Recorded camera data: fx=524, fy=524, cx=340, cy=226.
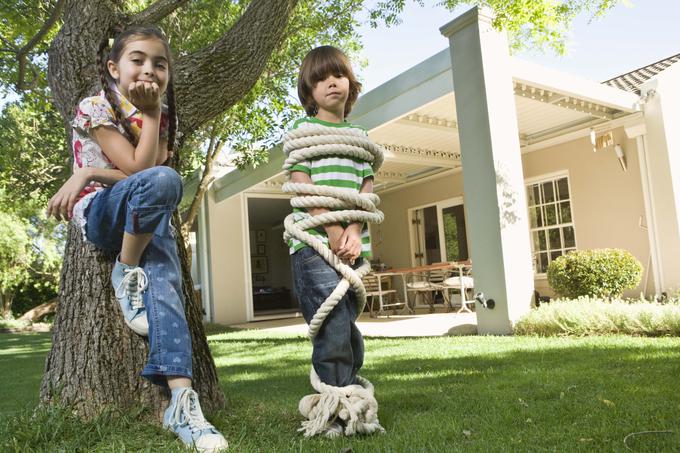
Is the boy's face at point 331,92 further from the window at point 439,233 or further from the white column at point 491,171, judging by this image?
the window at point 439,233

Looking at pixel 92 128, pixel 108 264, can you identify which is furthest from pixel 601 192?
pixel 92 128

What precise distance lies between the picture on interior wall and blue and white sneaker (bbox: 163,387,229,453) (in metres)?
16.8

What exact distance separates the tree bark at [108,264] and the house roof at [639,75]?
7.93 meters

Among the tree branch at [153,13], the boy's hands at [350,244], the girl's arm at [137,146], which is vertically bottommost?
the boy's hands at [350,244]

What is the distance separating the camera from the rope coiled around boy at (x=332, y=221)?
1805mm

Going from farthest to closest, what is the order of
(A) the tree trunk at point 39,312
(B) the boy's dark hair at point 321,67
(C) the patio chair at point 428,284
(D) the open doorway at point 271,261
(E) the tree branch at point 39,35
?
(D) the open doorway at point 271,261, (A) the tree trunk at point 39,312, (C) the patio chair at point 428,284, (E) the tree branch at point 39,35, (B) the boy's dark hair at point 321,67

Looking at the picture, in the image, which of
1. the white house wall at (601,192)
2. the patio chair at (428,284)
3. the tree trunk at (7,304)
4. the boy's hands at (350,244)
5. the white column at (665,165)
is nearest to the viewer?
the boy's hands at (350,244)

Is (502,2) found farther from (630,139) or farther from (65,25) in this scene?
(65,25)

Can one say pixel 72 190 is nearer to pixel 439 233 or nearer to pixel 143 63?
pixel 143 63

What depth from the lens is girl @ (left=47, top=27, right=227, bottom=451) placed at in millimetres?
1658

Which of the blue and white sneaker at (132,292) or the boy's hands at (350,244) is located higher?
the boy's hands at (350,244)

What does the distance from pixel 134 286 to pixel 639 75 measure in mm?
10246

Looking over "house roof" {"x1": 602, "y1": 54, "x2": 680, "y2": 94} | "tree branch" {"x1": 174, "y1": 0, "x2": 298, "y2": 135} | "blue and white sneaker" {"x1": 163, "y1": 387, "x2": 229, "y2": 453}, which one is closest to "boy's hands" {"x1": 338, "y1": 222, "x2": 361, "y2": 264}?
"blue and white sneaker" {"x1": 163, "y1": 387, "x2": 229, "y2": 453}

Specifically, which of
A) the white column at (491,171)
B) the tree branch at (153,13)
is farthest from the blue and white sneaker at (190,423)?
the white column at (491,171)
